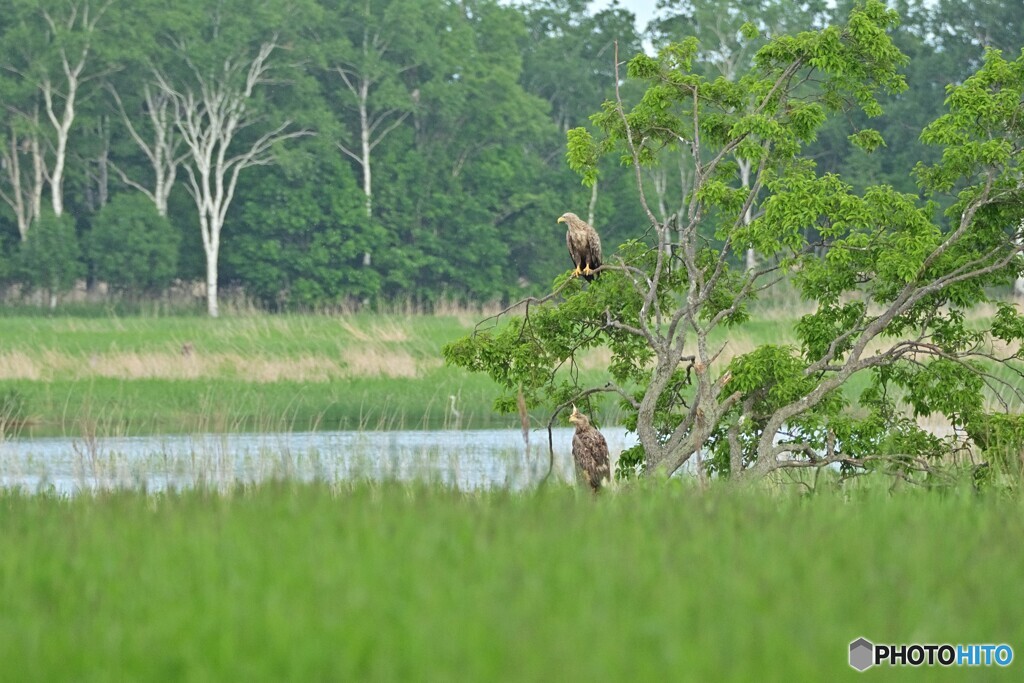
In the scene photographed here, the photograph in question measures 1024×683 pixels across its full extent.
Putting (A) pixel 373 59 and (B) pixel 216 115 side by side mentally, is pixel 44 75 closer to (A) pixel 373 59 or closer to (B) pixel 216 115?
(B) pixel 216 115

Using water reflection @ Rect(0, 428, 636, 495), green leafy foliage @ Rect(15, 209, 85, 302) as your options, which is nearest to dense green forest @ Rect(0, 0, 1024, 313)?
green leafy foliage @ Rect(15, 209, 85, 302)

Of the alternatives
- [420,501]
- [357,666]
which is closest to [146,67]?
[420,501]

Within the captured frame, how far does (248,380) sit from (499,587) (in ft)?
82.0

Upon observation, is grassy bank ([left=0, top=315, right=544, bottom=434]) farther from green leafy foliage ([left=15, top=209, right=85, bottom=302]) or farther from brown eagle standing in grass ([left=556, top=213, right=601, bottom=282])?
green leafy foliage ([left=15, top=209, right=85, bottom=302])

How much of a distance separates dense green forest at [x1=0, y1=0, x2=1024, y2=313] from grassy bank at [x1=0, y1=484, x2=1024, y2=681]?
47.9 metres

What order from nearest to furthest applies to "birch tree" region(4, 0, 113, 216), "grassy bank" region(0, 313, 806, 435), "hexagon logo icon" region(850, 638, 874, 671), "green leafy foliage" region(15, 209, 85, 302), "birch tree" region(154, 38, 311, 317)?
"hexagon logo icon" region(850, 638, 874, 671), "grassy bank" region(0, 313, 806, 435), "birch tree" region(4, 0, 113, 216), "green leafy foliage" region(15, 209, 85, 302), "birch tree" region(154, 38, 311, 317)

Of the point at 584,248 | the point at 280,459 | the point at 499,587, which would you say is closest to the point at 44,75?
the point at 280,459

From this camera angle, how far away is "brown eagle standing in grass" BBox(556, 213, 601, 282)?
46.5 ft

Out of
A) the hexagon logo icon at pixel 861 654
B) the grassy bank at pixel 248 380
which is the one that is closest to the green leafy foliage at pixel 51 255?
the grassy bank at pixel 248 380

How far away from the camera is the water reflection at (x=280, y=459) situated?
13.6 meters

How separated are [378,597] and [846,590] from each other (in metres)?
2.06

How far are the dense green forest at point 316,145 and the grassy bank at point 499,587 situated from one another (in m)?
47.9

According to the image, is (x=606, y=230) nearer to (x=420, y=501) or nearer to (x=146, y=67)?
(x=146, y=67)

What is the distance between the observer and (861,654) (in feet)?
20.9
